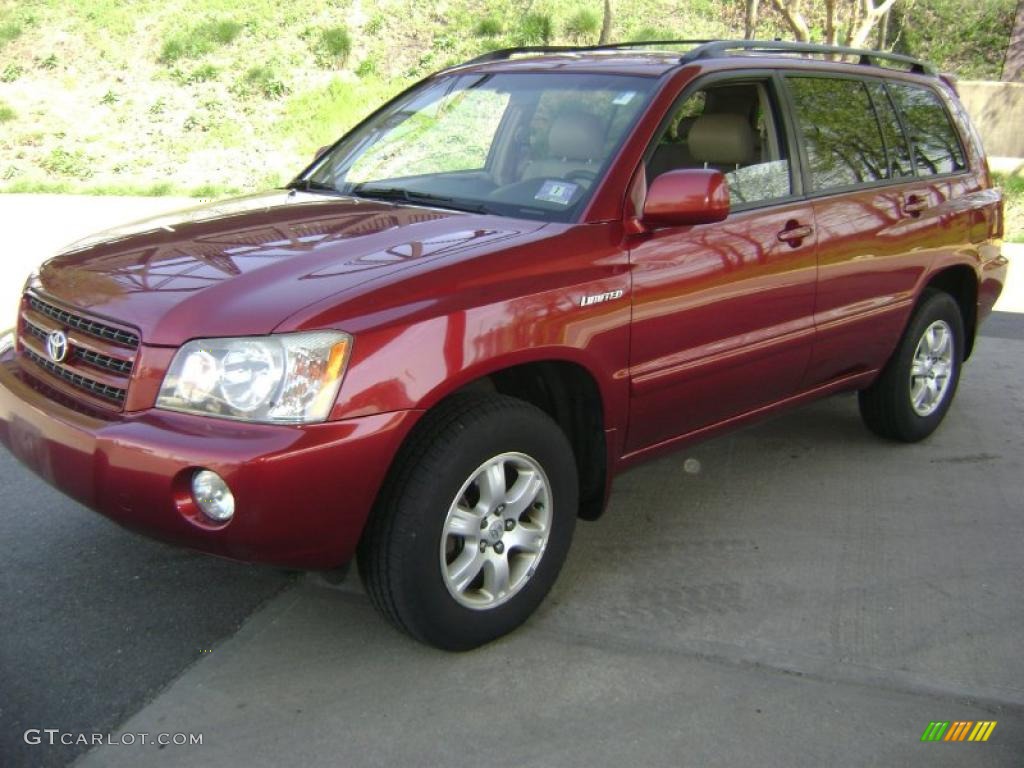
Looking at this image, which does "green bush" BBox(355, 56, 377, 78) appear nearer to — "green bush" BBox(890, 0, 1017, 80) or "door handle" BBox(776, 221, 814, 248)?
"green bush" BBox(890, 0, 1017, 80)

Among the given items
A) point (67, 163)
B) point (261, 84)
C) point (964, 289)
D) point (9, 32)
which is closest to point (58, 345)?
point (964, 289)

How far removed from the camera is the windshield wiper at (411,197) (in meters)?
3.56

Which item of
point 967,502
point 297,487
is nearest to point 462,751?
point 297,487

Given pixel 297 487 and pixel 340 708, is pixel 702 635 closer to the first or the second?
pixel 340 708

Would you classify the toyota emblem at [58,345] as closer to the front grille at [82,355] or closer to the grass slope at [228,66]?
the front grille at [82,355]

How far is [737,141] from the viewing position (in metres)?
4.16

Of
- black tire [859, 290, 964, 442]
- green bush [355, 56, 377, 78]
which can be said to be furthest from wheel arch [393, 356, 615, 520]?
green bush [355, 56, 377, 78]

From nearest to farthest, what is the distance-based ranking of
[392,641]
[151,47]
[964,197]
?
1. [392,641]
2. [964,197]
3. [151,47]

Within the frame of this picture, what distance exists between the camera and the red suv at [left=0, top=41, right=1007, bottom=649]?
265cm

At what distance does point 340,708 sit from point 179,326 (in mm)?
1125

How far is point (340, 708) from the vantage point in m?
2.84

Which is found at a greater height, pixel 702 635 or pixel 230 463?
pixel 230 463

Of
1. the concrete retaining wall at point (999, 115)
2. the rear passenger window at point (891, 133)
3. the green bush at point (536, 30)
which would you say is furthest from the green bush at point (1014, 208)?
the green bush at point (536, 30)

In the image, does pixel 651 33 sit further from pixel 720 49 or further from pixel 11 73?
pixel 720 49
